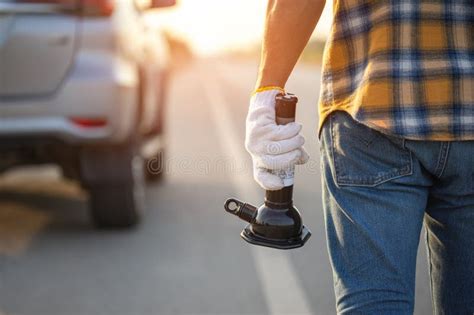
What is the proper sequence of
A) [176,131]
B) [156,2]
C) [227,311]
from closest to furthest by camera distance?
[156,2] < [227,311] < [176,131]

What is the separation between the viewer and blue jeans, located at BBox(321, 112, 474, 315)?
187cm

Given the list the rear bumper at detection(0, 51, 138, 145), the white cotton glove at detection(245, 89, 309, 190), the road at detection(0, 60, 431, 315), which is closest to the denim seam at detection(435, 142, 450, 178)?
the white cotton glove at detection(245, 89, 309, 190)

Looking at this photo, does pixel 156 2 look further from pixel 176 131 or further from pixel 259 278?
pixel 176 131

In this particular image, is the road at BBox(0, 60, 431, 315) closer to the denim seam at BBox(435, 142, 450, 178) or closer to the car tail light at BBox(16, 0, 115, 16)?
the car tail light at BBox(16, 0, 115, 16)

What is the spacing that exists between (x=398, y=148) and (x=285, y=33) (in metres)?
0.36

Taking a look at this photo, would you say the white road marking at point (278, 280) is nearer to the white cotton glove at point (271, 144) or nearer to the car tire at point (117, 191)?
the car tire at point (117, 191)

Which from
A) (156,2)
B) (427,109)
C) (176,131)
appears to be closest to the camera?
(427,109)

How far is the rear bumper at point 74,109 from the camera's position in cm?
524

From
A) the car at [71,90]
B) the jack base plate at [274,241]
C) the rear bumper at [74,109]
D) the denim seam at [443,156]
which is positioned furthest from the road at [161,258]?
the denim seam at [443,156]

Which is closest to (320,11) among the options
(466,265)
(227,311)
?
(466,265)

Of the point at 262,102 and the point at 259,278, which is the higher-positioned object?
the point at 262,102

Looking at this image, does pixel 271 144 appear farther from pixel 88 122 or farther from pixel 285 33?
pixel 88 122

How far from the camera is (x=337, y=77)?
79.0 inches

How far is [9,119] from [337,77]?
3.61 meters
